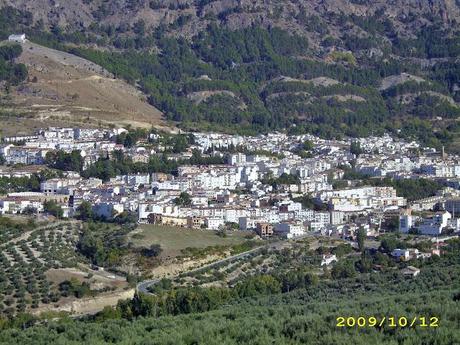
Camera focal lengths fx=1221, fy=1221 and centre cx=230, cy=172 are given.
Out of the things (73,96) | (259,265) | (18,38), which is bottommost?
(259,265)

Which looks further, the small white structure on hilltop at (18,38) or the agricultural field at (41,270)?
the small white structure on hilltop at (18,38)

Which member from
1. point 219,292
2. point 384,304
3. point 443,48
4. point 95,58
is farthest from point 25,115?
point 384,304

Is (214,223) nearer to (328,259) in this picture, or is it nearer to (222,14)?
(328,259)

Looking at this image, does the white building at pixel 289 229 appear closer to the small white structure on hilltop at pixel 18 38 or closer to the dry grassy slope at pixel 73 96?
the dry grassy slope at pixel 73 96

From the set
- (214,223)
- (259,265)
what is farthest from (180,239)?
(214,223)

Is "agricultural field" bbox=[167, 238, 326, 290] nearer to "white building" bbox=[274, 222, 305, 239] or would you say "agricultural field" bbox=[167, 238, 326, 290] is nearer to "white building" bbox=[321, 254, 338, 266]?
"white building" bbox=[321, 254, 338, 266]

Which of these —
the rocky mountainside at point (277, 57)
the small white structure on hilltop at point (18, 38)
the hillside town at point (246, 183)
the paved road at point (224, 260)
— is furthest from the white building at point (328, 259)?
the small white structure on hilltop at point (18, 38)

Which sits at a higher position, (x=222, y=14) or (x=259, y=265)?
(x=222, y=14)
